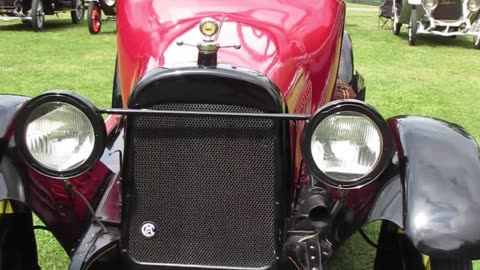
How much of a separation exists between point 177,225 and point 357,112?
734 mm

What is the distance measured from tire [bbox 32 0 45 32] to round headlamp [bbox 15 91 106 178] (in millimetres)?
12282

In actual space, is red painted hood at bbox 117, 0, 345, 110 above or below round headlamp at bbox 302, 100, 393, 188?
above

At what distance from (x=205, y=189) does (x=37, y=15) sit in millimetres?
12635

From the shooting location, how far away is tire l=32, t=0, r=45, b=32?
13828 millimetres

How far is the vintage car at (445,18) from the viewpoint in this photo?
495 inches

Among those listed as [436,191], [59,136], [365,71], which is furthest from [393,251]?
[365,71]

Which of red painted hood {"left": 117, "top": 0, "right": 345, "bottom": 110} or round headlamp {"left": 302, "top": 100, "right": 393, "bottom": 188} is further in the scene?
red painted hood {"left": 117, "top": 0, "right": 345, "bottom": 110}

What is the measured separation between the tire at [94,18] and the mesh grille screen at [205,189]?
12067 millimetres

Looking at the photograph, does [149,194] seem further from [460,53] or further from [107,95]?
[460,53]

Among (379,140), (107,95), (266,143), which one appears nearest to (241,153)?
(266,143)

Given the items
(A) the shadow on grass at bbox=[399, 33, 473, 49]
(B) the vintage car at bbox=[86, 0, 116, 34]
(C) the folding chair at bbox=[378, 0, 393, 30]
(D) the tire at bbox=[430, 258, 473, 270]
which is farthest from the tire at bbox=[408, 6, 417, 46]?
(D) the tire at bbox=[430, 258, 473, 270]

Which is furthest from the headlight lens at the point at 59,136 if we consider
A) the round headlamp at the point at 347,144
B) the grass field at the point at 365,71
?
the grass field at the point at 365,71

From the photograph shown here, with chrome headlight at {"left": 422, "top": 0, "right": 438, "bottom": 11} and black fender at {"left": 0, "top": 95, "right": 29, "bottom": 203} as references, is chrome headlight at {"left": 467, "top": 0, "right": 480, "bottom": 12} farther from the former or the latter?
black fender at {"left": 0, "top": 95, "right": 29, "bottom": 203}

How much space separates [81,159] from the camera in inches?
89.6
